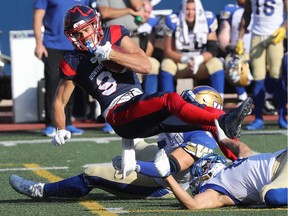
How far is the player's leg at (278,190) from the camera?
19.2 ft

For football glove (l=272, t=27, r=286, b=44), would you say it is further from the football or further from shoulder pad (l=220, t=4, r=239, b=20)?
the football

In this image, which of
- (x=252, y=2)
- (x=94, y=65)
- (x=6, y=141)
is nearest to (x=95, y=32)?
(x=94, y=65)

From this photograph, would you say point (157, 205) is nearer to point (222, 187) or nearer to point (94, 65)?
point (222, 187)

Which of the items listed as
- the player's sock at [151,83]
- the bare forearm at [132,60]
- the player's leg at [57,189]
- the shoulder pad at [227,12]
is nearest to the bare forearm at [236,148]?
the bare forearm at [132,60]

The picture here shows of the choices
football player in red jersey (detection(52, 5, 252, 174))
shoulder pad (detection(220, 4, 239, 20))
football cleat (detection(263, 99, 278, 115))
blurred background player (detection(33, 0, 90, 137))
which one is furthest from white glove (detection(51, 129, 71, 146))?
football cleat (detection(263, 99, 278, 115))

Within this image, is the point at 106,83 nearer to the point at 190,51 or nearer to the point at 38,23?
the point at 38,23

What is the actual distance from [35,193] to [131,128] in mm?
854

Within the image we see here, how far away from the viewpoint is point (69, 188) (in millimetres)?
6719

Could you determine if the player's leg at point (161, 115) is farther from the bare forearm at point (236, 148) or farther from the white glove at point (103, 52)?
the white glove at point (103, 52)

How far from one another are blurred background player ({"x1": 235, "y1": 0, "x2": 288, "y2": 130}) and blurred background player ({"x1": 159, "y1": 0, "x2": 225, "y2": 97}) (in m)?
0.42

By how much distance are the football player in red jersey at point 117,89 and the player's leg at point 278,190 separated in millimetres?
456

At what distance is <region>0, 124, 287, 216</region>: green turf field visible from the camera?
6090 mm

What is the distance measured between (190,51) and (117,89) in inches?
224

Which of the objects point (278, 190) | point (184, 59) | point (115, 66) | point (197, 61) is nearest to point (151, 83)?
point (184, 59)
